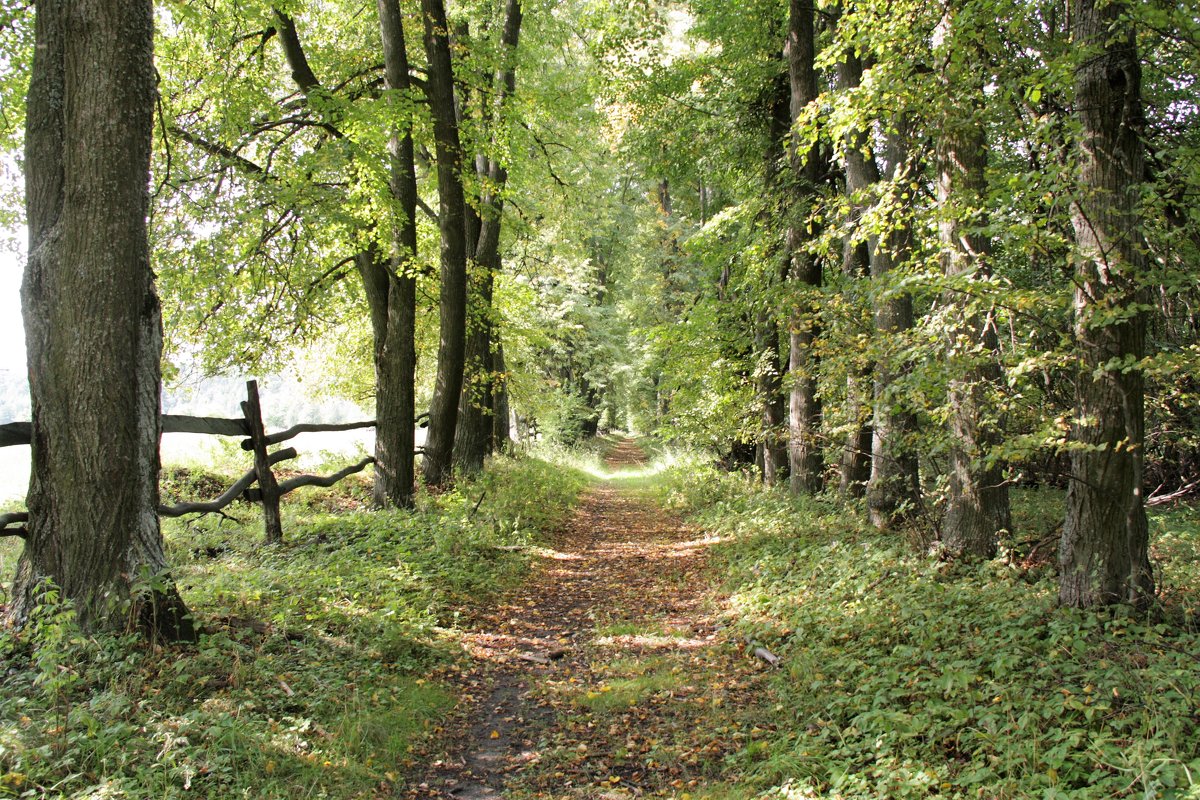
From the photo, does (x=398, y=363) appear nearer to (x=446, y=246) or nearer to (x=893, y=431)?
(x=446, y=246)

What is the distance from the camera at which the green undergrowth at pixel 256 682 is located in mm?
3457

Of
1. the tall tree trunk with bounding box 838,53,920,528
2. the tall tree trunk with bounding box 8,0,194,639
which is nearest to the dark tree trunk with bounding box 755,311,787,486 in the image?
the tall tree trunk with bounding box 838,53,920,528

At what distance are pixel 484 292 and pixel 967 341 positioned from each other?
34.6ft

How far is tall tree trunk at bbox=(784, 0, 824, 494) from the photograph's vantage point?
1023 centimetres

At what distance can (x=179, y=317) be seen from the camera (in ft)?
34.0

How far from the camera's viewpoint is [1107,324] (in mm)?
4773

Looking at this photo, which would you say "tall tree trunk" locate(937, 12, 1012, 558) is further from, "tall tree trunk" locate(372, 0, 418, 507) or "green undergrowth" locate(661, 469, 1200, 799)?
"tall tree trunk" locate(372, 0, 418, 507)

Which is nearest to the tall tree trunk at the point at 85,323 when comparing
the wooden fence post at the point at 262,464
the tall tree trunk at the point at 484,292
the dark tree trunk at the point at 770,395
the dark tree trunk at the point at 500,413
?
the wooden fence post at the point at 262,464

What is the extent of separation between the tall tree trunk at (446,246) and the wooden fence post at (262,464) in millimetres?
3756

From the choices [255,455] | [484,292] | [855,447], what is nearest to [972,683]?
[855,447]

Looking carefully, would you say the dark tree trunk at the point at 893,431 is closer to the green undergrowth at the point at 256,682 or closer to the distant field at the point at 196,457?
the green undergrowth at the point at 256,682

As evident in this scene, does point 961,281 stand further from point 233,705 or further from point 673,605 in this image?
point 233,705

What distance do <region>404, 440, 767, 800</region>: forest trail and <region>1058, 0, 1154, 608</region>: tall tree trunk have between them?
2723mm

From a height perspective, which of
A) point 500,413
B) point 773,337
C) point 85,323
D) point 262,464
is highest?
point 773,337
